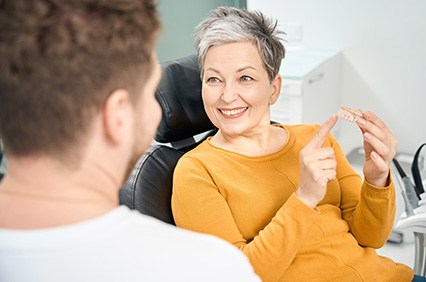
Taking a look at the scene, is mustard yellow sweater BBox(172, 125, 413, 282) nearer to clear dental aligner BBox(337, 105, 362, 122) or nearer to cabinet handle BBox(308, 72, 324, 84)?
clear dental aligner BBox(337, 105, 362, 122)

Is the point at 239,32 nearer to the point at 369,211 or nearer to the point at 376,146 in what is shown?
the point at 376,146

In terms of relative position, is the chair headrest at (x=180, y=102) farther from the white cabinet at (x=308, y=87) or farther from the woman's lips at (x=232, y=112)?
the white cabinet at (x=308, y=87)

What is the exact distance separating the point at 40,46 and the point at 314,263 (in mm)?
1010

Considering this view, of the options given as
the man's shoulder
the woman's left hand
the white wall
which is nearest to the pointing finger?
the woman's left hand

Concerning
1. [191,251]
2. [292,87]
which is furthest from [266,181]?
[292,87]

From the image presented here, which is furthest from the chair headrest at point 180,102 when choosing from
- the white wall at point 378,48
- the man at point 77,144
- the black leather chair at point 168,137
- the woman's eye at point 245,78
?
the white wall at point 378,48

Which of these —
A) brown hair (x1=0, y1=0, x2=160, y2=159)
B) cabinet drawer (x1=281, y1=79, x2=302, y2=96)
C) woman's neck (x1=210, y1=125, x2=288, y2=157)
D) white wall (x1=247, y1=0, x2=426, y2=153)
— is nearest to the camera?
brown hair (x1=0, y1=0, x2=160, y2=159)

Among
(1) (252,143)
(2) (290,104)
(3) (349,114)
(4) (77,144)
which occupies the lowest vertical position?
(2) (290,104)

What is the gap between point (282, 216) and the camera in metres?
1.37

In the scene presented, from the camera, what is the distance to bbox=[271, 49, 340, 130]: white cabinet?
2795 millimetres

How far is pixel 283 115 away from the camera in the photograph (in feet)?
9.41

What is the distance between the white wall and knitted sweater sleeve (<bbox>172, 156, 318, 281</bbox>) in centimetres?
185

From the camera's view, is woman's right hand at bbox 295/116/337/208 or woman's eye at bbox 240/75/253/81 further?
woman's eye at bbox 240/75/253/81

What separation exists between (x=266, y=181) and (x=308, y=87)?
140cm
